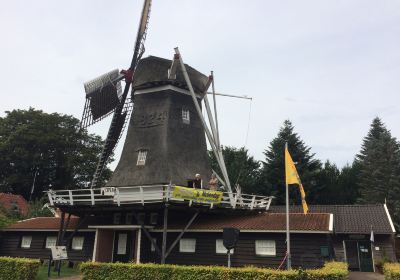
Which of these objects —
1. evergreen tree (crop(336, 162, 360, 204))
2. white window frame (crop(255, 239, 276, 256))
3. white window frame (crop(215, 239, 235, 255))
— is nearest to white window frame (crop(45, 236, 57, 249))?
white window frame (crop(215, 239, 235, 255))

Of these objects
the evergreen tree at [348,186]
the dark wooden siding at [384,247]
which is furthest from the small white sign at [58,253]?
the evergreen tree at [348,186]

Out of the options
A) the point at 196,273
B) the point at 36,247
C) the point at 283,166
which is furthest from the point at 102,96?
the point at 283,166

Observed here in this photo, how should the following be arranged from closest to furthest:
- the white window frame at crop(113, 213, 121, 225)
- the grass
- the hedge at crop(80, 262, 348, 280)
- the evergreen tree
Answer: the hedge at crop(80, 262, 348, 280)
the grass
the white window frame at crop(113, 213, 121, 225)
the evergreen tree

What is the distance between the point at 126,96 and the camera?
27.8 meters

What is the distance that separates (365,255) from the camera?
2462 cm

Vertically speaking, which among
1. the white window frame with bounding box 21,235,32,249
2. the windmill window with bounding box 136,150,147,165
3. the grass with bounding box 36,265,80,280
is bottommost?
the grass with bounding box 36,265,80,280

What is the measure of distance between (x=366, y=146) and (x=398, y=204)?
14885 mm

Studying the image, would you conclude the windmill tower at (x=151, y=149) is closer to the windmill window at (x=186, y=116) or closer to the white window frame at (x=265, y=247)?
the windmill window at (x=186, y=116)

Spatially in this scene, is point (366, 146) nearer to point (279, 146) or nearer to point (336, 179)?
point (336, 179)

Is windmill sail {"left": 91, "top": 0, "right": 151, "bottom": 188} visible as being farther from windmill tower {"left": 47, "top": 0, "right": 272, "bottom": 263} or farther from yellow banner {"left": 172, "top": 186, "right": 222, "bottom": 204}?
yellow banner {"left": 172, "top": 186, "right": 222, "bottom": 204}

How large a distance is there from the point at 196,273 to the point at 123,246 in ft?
33.8

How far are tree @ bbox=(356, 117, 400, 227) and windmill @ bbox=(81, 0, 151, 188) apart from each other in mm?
27587

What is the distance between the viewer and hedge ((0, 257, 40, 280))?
15883mm

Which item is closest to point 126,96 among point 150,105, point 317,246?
point 150,105
